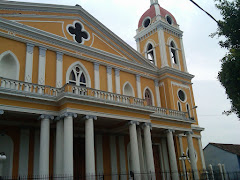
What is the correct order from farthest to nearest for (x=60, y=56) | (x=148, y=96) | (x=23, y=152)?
(x=148, y=96) → (x=60, y=56) → (x=23, y=152)

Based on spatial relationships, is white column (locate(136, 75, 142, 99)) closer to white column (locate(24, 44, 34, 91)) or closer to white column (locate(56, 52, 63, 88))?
white column (locate(56, 52, 63, 88))

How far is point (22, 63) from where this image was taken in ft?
51.4

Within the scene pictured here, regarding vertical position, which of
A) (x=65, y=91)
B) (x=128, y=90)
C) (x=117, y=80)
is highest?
(x=117, y=80)

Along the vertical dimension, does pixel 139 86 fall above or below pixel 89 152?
above

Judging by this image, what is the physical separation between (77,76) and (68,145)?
6.50m

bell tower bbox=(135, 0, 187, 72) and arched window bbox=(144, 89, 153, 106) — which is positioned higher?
bell tower bbox=(135, 0, 187, 72)

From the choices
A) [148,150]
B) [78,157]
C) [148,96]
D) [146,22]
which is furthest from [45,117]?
[146,22]

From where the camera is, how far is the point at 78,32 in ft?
63.3

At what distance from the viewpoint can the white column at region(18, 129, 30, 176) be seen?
556 inches

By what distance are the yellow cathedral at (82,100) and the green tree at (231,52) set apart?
17.1 ft

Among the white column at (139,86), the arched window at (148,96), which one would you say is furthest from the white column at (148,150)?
the arched window at (148,96)

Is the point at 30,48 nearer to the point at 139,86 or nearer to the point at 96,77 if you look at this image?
the point at 96,77

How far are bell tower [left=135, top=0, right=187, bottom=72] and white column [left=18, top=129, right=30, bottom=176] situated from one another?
13.8 metres

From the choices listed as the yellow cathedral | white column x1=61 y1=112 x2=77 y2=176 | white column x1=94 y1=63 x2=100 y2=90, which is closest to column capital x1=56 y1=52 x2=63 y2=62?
the yellow cathedral
